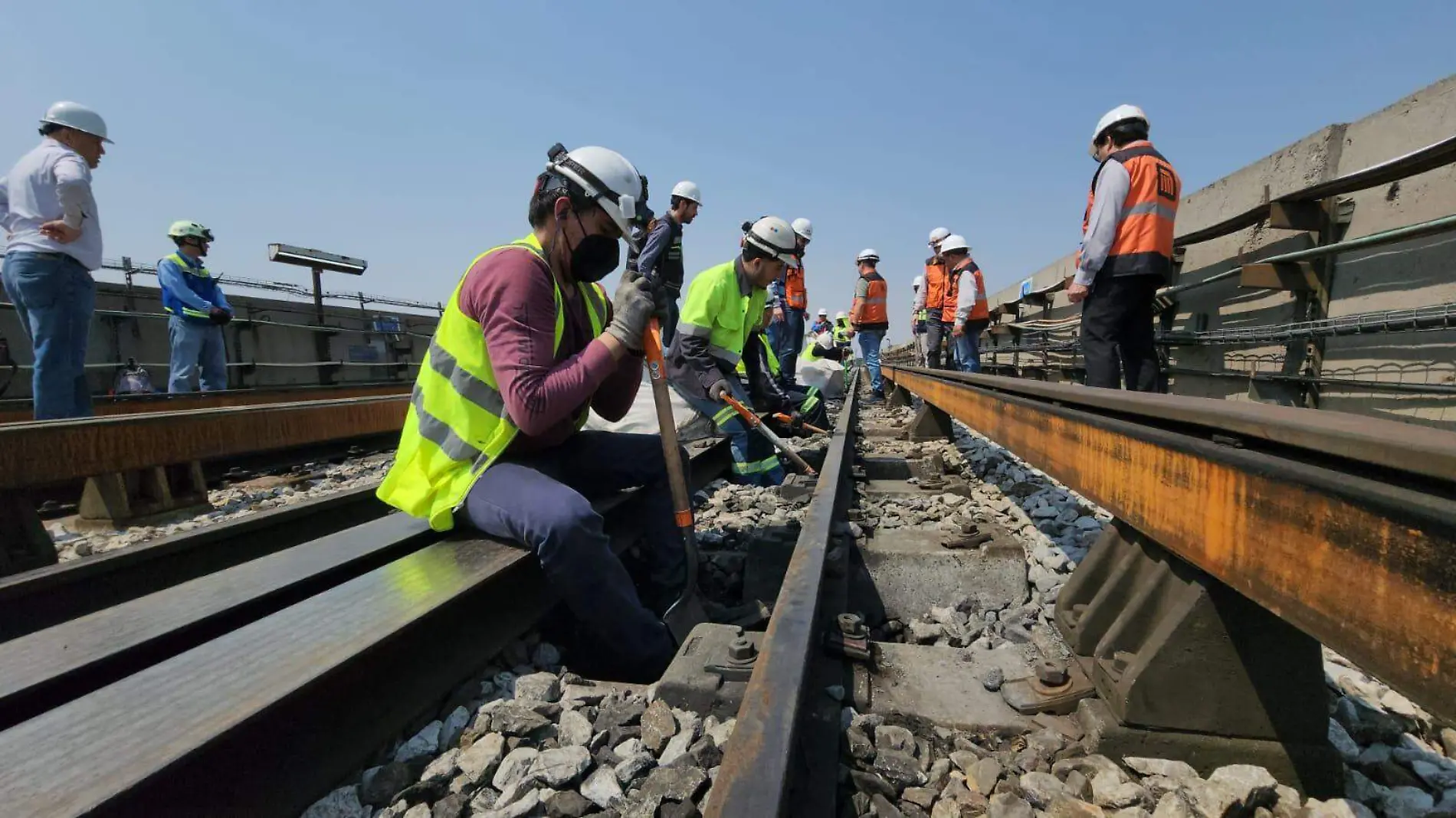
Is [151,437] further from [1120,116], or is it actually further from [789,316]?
[789,316]

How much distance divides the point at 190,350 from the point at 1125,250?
8.66 metres

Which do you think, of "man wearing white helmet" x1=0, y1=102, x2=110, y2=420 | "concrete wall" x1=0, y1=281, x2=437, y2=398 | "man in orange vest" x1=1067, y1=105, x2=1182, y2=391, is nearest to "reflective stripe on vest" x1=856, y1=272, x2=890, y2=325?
"man in orange vest" x1=1067, y1=105, x2=1182, y2=391

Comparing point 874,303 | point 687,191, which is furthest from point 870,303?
point 687,191

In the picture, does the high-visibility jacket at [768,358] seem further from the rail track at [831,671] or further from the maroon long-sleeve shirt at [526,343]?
the rail track at [831,671]

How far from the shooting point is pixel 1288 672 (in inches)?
56.5

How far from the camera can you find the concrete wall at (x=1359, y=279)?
4.35 m

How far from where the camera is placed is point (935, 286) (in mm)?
11367

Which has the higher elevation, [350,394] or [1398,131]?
[1398,131]

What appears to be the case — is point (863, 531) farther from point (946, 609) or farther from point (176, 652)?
point (176, 652)

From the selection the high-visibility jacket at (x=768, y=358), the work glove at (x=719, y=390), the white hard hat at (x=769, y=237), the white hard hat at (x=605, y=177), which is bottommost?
the work glove at (x=719, y=390)

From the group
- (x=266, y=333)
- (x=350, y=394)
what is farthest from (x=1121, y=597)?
(x=266, y=333)

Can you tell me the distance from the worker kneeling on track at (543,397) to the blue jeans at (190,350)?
640cm

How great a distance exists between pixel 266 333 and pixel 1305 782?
41.2 feet

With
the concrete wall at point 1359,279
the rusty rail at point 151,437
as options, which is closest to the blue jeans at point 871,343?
the concrete wall at point 1359,279
